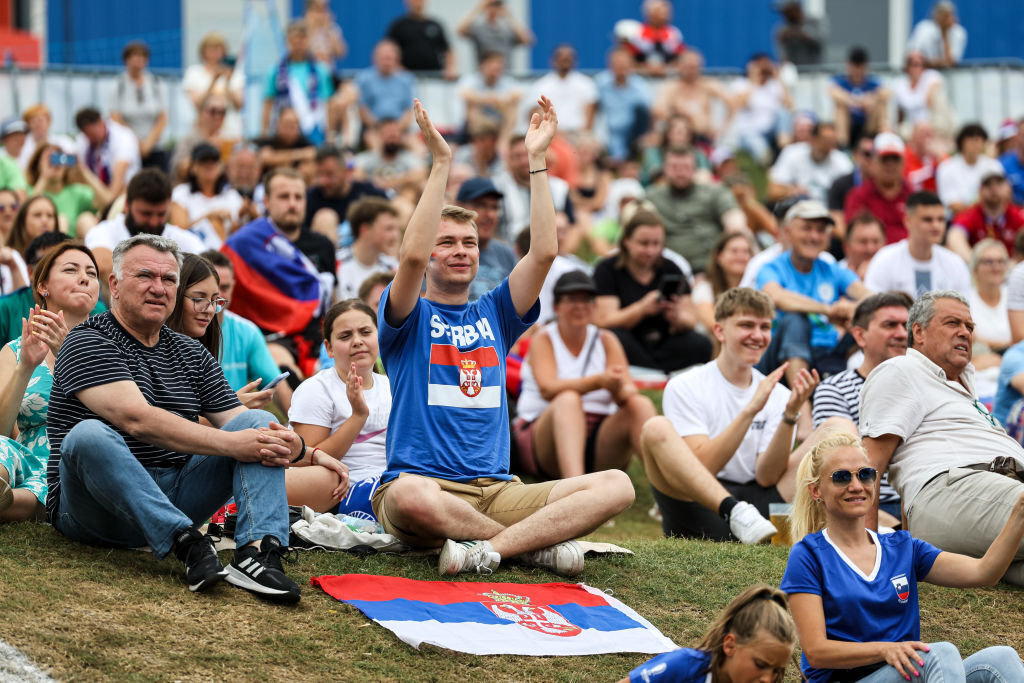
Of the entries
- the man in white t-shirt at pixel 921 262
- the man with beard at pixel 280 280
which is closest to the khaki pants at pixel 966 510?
the man in white t-shirt at pixel 921 262

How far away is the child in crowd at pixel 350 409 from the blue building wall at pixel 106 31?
54.6 ft

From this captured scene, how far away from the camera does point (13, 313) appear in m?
7.22

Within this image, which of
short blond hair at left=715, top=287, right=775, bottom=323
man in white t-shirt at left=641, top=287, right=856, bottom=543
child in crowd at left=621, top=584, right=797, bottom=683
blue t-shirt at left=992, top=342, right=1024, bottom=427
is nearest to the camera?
child in crowd at left=621, top=584, right=797, bottom=683

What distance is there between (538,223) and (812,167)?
436 inches

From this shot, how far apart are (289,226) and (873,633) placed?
6282 mm

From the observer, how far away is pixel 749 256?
11352 millimetres

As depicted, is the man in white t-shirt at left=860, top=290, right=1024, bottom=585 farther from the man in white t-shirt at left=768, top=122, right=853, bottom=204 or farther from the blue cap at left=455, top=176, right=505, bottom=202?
the man in white t-shirt at left=768, top=122, right=853, bottom=204

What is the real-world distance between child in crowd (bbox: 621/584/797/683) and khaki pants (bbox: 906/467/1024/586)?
2.21m

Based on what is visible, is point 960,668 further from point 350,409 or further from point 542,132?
point 350,409

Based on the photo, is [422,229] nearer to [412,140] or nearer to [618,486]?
[618,486]

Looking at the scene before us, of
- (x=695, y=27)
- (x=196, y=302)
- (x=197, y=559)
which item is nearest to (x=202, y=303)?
(x=196, y=302)

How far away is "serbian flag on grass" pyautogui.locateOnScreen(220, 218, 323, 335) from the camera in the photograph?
9.73 meters

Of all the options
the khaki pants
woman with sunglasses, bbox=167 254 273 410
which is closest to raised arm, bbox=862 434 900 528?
the khaki pants

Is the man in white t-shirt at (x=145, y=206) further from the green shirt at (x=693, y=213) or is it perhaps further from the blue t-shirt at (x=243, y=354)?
the green shirt at (x=693, y=213)
